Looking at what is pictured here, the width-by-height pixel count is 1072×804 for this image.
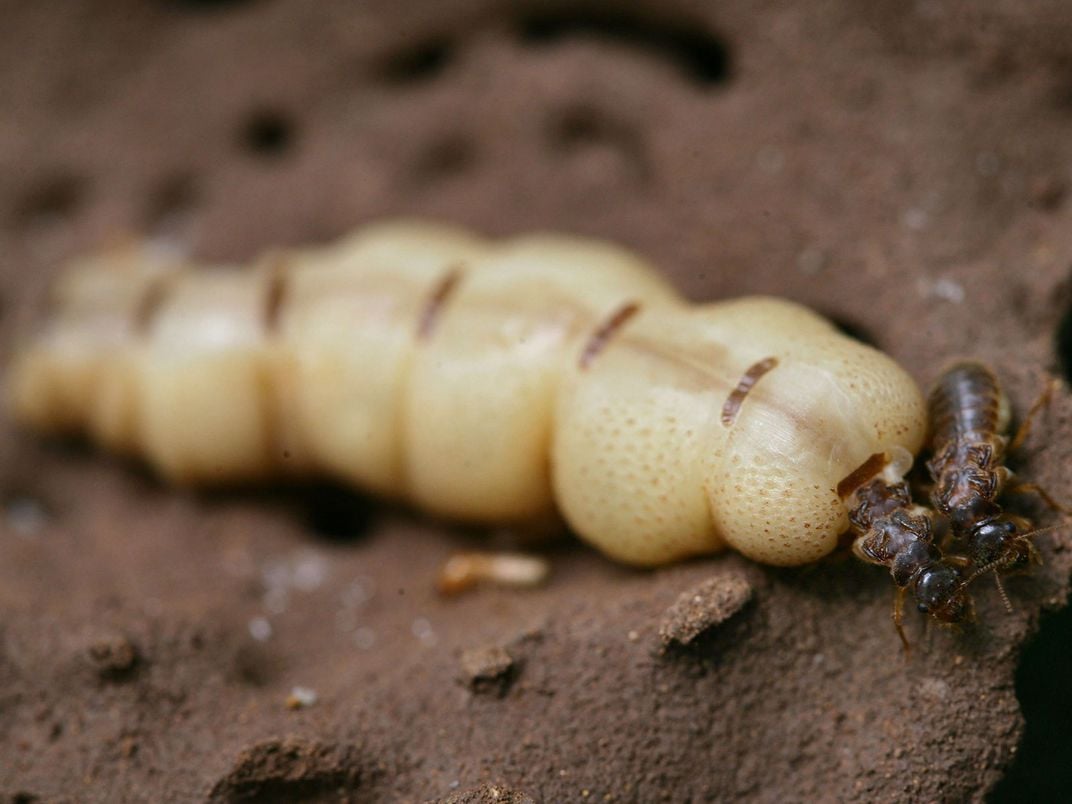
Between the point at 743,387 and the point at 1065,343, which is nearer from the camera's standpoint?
the point at 743,387

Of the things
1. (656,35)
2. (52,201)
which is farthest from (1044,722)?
(52,201)

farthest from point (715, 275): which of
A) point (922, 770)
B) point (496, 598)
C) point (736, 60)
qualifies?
point (922, 770)

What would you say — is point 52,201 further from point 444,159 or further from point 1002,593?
point 1002,593

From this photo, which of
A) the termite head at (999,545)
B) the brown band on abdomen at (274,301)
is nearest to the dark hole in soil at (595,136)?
the brown band on abdomen at (274,301)

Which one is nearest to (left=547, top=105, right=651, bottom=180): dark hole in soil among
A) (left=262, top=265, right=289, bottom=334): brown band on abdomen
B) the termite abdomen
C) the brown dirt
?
the brown dirt

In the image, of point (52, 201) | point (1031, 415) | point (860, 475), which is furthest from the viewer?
point (52, 201)

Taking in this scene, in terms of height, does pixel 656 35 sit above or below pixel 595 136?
above

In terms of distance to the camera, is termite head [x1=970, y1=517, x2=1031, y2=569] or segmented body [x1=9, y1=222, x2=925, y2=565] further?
segmented body [x1=9, y1=222, x2=925, y2=565]

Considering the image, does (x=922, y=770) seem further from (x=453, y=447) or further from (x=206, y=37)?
(x=206, y=37)

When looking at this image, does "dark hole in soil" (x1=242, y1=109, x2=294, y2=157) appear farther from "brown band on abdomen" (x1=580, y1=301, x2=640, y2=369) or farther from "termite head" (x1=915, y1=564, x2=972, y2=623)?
"termite head" (x1=915, y1=564, x2=972, y2=623)
